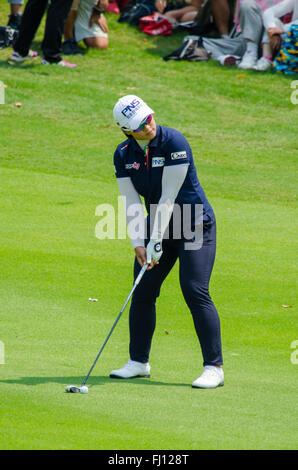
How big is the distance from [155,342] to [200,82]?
1089cm

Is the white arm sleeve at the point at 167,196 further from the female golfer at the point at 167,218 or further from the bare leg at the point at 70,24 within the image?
the bare leg at the point at 70,24

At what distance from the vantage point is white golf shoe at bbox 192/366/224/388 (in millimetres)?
5270

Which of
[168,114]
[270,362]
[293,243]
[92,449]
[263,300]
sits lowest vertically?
[92,449]

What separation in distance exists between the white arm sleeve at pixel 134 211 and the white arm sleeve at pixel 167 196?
246 mm

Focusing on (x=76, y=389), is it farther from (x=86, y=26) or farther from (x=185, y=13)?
(x=185, y=13)

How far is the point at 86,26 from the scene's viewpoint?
662 inches

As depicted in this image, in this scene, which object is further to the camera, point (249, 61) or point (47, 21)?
point (249, 61)

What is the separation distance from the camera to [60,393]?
16.0 feet

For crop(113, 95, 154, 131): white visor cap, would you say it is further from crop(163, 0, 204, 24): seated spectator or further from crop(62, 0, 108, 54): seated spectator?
crop(163, 0, 204, 24): seated spectator

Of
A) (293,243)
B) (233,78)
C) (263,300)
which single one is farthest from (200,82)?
(263,300)

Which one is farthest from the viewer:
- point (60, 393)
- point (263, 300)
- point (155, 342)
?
point (263, 300)

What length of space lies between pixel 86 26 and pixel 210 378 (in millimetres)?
12750

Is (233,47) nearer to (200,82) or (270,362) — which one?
(200,82)

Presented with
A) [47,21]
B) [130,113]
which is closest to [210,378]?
[130,113]
